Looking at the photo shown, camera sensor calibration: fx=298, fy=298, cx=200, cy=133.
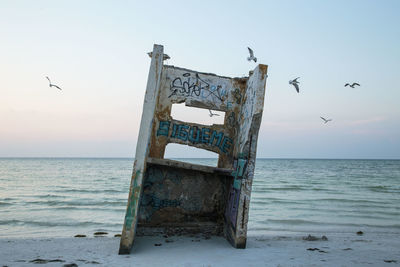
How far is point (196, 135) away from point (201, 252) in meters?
2.49

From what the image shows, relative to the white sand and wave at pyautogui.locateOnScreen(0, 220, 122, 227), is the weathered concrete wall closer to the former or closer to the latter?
the white sand

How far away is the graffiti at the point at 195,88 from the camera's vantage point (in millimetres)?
6762

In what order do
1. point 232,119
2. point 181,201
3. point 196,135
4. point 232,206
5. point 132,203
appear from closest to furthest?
1. point 132,203
2. point 232,206
3. point 196,135
4. point 181,201
5. point 232,119

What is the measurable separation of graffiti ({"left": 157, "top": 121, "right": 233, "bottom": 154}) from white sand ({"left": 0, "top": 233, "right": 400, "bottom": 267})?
212cm

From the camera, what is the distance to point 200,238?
659 cm

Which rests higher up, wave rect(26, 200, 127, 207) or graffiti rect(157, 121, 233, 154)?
graffiti rect(157, 121, 233, 154)

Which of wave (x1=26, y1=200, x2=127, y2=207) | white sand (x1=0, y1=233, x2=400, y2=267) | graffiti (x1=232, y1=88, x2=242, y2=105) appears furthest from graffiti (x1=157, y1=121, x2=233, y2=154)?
wave (x1=26, y1=200, x2=127, y2=207)

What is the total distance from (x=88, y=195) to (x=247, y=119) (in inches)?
474

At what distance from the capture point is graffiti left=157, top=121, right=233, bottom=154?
6664mm

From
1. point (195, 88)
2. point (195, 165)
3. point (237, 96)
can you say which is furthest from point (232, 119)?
point (195, 165)

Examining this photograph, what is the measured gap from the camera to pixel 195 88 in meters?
6.85

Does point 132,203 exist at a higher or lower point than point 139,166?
lower

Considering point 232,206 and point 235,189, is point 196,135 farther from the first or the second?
point 232,206

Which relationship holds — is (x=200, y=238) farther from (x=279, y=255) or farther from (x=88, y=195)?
(x=88, y=195)
